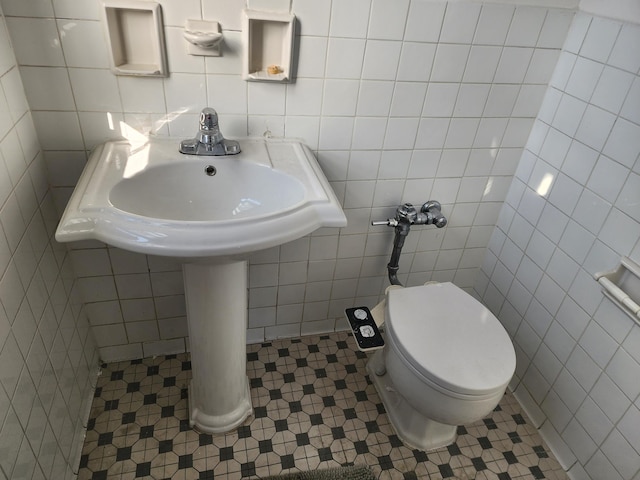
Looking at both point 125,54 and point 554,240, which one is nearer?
point 125,54

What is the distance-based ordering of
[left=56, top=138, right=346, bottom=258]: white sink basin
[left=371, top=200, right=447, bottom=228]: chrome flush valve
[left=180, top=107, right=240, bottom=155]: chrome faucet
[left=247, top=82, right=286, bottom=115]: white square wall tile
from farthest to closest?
[left=371, top=200, right=447, bottom=228]: chrome flush valve < [left=247, top=82, right=286, bottom=115]: white square wall tile < [left=180, top=107, right=240, bottom=155]: chrome faucet < [left=56, top=138, right=346, bottom=258]: white sink basin

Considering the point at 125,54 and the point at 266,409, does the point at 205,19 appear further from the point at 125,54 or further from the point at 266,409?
the point at 266,409

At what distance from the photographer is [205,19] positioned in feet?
3.72

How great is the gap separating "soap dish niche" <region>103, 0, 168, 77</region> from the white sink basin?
201 millimetres

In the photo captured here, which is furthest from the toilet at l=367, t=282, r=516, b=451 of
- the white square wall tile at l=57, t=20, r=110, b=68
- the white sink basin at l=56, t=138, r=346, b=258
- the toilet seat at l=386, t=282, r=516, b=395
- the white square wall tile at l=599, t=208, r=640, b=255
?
the white square wall tile at l=57, t=20, r=110, b=68

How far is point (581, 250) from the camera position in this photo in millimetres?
1392

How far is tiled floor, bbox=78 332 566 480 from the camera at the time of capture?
1.40m

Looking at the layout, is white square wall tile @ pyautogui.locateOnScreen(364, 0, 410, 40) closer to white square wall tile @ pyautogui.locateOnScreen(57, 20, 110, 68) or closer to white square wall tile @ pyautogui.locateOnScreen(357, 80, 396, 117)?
white square wall tile @ pyautogui.locateOnScreen(357, 80, 396, 117)

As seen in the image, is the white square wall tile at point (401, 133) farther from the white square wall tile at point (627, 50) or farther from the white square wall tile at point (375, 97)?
the white square wall tile at point (627, 50)

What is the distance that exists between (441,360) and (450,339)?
0.09 m

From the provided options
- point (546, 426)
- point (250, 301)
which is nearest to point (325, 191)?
point (250, 301)

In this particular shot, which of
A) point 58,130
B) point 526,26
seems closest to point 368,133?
point 526,26

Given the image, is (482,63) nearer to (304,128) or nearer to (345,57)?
(345,57)

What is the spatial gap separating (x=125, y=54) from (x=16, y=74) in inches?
10.1
